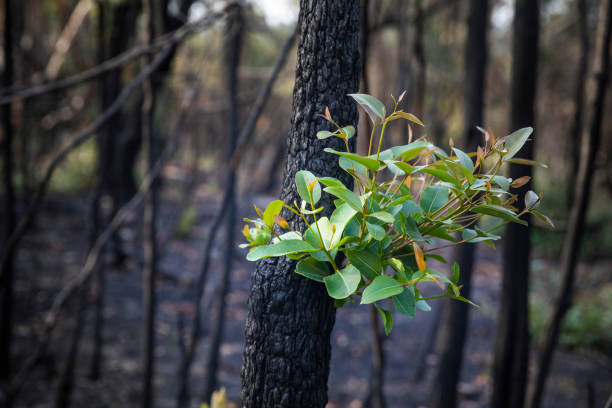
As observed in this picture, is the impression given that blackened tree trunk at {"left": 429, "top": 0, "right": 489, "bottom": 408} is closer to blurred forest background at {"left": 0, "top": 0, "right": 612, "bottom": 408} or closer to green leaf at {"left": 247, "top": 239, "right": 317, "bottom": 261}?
blurred forest background at {"left": 0, "top": 0, "right": 612, "bottom": 408}

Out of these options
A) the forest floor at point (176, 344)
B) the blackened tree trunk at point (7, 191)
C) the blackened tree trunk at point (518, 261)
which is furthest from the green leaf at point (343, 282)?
the blackened tree trunk at point (7, 191)

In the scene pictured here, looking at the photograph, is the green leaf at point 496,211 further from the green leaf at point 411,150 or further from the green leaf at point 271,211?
the green leaf at point 271,211

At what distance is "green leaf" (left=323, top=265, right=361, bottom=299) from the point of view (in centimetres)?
60

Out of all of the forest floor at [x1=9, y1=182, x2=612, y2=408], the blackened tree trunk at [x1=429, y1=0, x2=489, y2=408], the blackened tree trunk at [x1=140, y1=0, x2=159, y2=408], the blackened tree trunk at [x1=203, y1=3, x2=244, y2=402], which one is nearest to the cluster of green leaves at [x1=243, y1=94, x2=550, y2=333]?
the blackened tree trunk at [x1=429, y1=0, x2=489, y2=408]

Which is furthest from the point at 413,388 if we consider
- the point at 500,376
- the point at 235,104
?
the point at 235,104

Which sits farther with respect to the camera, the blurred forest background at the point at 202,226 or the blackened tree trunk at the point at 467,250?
the blackened tree trunk at the point at 467,250

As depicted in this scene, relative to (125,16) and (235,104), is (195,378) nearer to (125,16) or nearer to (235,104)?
(235,104)

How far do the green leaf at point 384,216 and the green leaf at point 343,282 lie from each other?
9cm

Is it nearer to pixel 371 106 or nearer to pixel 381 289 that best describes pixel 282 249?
pixel 381 289

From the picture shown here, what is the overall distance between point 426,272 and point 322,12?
0.47 metres

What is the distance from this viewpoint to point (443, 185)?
25.4 inches

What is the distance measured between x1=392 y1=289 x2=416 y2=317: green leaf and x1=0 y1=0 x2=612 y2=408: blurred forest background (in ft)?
0.97

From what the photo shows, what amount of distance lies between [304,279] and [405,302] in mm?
172

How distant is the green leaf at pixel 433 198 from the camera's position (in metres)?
0.66
